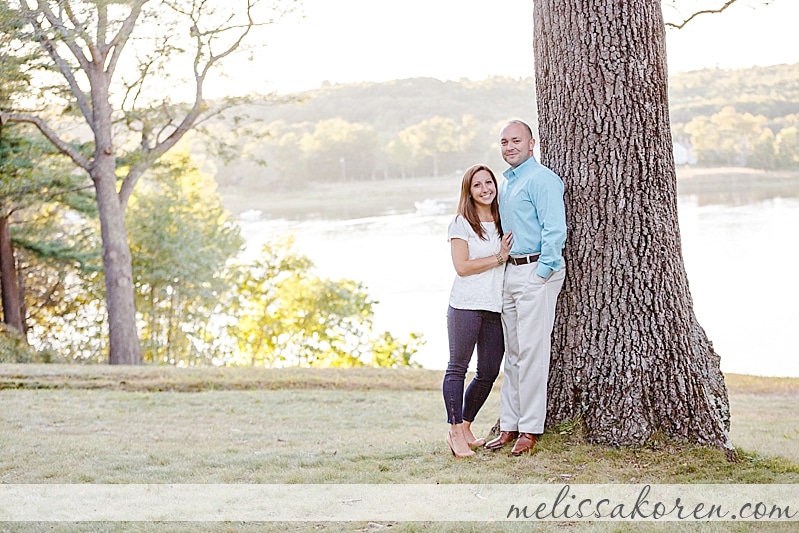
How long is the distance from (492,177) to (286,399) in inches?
181

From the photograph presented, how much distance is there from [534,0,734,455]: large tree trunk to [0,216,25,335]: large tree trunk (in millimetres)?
14551

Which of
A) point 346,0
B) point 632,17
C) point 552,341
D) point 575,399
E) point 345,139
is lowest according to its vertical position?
point 575,399

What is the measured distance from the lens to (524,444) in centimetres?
453

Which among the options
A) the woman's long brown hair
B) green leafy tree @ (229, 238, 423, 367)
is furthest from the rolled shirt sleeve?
green leafy tree @ (229, 238, 423, 367)

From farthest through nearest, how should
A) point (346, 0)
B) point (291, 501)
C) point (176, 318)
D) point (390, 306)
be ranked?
point (346, 0) < point (390, 306) < point (176, 318) < point (291, 501)

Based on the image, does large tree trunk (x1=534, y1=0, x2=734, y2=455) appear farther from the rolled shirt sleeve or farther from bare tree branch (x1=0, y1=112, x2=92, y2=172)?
bare tree branch (x1=0, y1=112, x2=92, y2=172)

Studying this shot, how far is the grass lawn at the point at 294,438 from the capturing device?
4234 mm

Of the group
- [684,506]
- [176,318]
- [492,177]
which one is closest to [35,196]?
[176,318]

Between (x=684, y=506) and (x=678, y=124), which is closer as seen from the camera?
(x=684, y=506)

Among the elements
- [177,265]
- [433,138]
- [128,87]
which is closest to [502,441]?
[128,87]

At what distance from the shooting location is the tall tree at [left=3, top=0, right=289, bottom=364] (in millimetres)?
13789

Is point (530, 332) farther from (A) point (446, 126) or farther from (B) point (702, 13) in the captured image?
(A) point (446, 126)

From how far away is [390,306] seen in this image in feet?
97.5

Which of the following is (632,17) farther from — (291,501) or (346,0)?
(346,0)
